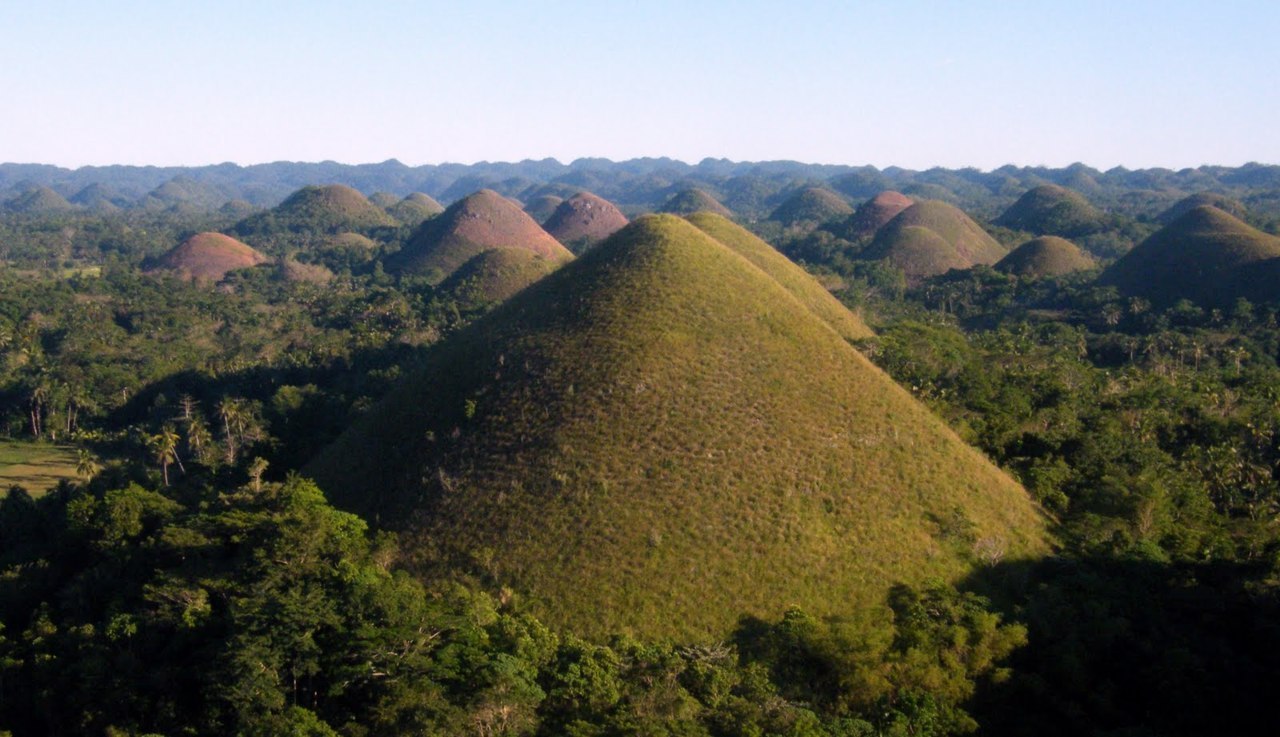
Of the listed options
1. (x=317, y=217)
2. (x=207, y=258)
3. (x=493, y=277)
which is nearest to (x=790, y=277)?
(x=493, y=277)

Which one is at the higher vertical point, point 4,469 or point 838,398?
point 838,398

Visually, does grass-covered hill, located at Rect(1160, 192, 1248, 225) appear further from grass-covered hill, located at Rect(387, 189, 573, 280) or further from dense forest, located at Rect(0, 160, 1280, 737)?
grass-covered hill, located at Rect(387, 189, 573, 280)

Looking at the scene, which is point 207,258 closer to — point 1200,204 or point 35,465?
point 35,465

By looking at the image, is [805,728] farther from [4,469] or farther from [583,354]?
[4,469]

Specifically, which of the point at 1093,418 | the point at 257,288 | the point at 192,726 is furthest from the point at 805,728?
the point at 257,288

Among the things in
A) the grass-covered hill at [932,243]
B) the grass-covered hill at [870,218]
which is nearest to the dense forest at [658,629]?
the grass-covered hill at [932,243]

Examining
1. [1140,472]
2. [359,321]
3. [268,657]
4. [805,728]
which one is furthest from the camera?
[359,321]

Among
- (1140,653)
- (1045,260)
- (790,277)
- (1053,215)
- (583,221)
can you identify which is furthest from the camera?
(583,221)
